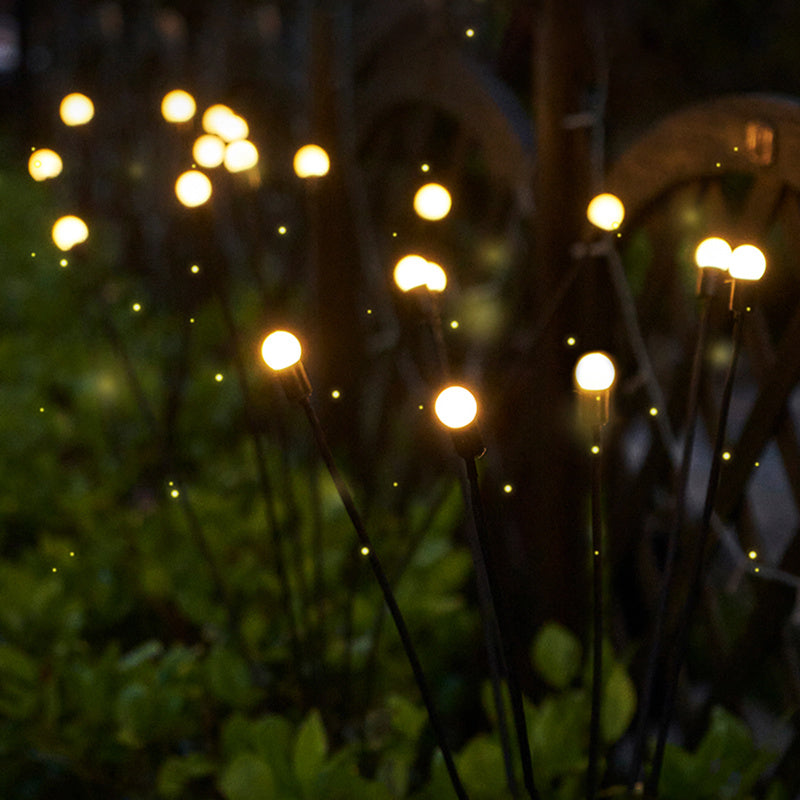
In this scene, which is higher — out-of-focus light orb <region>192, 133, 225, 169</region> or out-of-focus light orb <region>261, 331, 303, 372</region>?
out-of-focus light orb <region>192, 133, 225, 169</region>

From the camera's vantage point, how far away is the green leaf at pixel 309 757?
3.80ft

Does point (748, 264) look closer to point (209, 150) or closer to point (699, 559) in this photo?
point (699, 559)

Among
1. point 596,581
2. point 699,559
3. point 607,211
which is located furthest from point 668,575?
point 607,211

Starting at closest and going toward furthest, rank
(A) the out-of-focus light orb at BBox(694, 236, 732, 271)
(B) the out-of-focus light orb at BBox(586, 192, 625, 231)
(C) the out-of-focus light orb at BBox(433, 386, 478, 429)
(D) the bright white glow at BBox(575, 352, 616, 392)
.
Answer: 1. (C) the out-of-focus light orb at BBox(433, 386, 478, 429)
2. (D) the bright white glow at BBox(575, 352, 616, 392)
3. (A) the out-of-focus light orb at BBox(694, 236, 732, 271)
4. (B) the out-of-focus light orb at BBox(586, 192, 625, 231)

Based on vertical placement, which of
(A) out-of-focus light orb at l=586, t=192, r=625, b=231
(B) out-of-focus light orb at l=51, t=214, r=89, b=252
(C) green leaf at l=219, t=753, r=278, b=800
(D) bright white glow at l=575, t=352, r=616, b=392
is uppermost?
(B) out-of-focus light orb at l=51, t=214, r=89, b=252

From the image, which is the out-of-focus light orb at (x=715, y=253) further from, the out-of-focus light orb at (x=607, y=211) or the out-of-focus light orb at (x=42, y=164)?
the out-of-focus light orb at (x=42, y=164)

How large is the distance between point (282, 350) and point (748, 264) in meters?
0.53

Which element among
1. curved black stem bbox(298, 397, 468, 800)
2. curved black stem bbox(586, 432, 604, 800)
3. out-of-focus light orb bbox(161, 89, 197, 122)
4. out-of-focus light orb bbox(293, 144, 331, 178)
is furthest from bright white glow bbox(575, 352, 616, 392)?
out-of-focus light orb bbox(161, 89, 197, 122)

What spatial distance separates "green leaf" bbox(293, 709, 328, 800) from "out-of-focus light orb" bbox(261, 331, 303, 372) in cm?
64

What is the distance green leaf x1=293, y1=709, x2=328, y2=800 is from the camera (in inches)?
45.6

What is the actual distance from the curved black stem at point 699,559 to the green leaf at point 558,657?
14.4 inches

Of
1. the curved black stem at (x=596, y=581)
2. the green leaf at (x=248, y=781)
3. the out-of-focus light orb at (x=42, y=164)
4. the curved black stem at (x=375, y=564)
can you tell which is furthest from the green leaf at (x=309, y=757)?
the out-of-focus light orb at (x=42, y=164)

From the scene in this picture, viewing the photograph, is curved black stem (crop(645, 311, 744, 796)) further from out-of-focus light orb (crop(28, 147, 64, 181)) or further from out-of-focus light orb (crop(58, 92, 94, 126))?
out-of-focus light orb (crop(58, 92, 94, 126))

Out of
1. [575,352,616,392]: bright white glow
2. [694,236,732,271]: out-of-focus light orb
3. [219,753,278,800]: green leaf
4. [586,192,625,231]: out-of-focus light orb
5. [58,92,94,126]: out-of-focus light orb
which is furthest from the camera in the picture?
[58,92,94,126]: out-of-focus light orb
